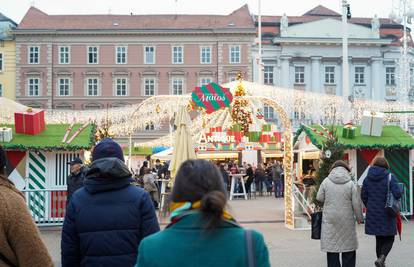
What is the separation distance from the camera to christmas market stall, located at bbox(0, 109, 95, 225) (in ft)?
54.3

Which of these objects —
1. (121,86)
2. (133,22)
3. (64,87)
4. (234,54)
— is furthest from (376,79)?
(64,87)

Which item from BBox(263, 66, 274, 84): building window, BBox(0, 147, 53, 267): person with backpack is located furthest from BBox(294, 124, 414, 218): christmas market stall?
BBox(263, 66, 274, 84): building window

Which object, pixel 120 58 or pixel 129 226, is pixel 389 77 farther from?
pixel 129 226

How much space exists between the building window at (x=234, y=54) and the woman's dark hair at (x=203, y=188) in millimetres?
58175

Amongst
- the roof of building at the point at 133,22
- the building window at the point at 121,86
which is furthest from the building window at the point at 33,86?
the building window at the point at 121,86

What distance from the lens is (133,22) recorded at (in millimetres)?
61500

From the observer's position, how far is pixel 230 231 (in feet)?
9.33

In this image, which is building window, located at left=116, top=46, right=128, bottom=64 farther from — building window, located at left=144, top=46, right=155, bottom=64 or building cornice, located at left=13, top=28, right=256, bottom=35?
building window, located at left=144, top=46, right=155, bottom=64

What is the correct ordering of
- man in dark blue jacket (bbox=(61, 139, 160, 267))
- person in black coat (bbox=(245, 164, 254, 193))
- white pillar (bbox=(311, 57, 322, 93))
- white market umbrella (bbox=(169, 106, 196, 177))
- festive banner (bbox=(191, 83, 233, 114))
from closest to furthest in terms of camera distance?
1. man in dark blue jacket (bbox=(61, 139, 160, 267))
2. white market umbrella (bbox=(169, 106, 196, 177))
3. festive banner (bbox=(191, 83, 233, 114))
4. person in black coat (bbox=(245, 164, 254, 193))
5. white pillar (bbox=(311, 57, 322, 93))

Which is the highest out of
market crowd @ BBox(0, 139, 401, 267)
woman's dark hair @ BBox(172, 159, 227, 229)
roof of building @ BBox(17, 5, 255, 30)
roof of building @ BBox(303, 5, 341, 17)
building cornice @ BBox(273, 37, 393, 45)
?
A: roof of building @ BBox(303, 5, 341, 17)

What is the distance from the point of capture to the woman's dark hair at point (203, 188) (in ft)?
9.13

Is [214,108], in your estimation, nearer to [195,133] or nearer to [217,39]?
[195,133]

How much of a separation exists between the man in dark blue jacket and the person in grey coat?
15.9ft

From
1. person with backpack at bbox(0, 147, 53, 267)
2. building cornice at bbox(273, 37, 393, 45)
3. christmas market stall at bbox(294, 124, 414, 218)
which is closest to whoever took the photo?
person with backpack at bbox(0, 147, 53, 267)
